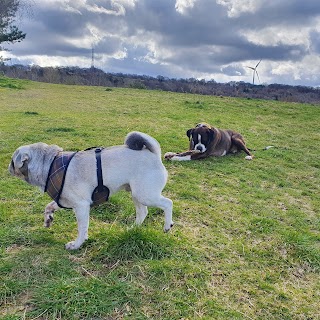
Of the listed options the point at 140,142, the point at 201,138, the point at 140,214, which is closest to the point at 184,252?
the point at 140,214

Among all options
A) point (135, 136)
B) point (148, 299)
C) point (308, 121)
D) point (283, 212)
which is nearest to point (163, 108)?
point (308, 121)

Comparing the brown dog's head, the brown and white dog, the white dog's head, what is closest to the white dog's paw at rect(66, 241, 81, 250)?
the white dog's head

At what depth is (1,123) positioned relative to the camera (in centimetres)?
1282

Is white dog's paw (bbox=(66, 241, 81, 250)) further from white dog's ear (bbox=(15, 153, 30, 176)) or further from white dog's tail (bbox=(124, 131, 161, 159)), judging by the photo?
white dog's tail (bbox=(124, 131, 161, 159))

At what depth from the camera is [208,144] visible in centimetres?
971

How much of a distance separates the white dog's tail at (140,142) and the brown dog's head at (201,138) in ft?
16.5

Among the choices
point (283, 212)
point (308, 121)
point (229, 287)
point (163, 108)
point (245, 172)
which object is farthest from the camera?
point (163, 108)

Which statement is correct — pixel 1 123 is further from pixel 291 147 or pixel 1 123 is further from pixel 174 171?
pixel 291 147

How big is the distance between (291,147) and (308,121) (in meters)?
7.04

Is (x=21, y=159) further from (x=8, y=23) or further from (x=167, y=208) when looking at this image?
(x=8, y=23)

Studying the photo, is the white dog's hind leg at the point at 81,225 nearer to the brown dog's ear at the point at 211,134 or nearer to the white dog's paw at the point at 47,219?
the white dog's paw at the point at 47,219

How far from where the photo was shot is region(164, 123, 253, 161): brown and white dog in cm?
944

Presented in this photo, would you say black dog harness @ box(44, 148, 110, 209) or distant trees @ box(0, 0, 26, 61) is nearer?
black dog harness @ box(44, 148, 110, 209)

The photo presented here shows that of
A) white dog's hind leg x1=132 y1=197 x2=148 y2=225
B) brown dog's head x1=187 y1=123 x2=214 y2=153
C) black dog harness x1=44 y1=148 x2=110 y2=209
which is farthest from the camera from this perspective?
brown dog's head x1=187 y1=123 x2=214 y2=153
